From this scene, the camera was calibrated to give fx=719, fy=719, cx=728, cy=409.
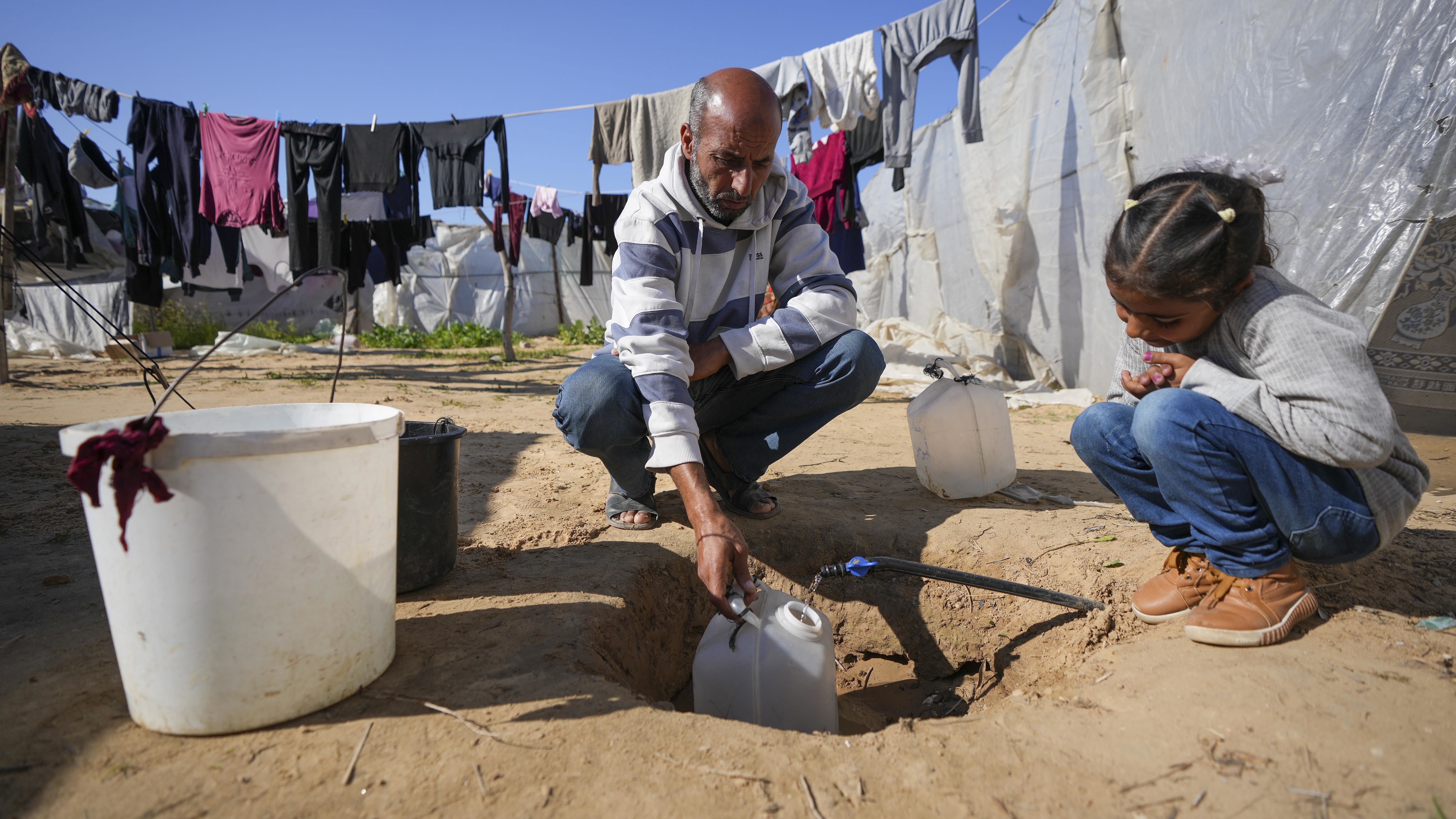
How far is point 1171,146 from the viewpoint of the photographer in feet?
15.3

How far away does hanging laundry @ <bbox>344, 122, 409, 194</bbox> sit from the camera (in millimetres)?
7141

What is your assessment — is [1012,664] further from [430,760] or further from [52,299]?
[52,299]

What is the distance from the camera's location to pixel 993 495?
2760 mm

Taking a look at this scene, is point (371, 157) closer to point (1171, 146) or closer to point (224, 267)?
point (224, 267)

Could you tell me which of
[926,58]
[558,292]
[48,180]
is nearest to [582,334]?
[558,292]

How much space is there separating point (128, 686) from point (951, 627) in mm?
1942

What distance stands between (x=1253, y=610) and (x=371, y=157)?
25.9 ft

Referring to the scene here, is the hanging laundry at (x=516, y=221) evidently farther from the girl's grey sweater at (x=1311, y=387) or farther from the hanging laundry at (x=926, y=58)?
the girl's grey sweater at (x=1311, y=387)

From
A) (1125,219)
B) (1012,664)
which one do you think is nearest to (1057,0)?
(1125,219)

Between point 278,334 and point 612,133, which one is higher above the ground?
point 612,133

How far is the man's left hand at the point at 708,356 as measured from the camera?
214 cm

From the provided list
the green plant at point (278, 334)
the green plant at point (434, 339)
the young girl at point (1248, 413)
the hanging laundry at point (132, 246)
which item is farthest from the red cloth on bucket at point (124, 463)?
the green plant at point (278, 334)

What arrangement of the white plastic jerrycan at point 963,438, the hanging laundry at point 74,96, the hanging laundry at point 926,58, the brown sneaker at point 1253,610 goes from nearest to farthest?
the brown sneaker at point 1253,610
the white plastic jerrycan at point 963,438
the hanging laundry at point 926,58
the hanging laundry at point 74,96

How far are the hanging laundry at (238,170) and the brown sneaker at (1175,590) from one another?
7.82m
